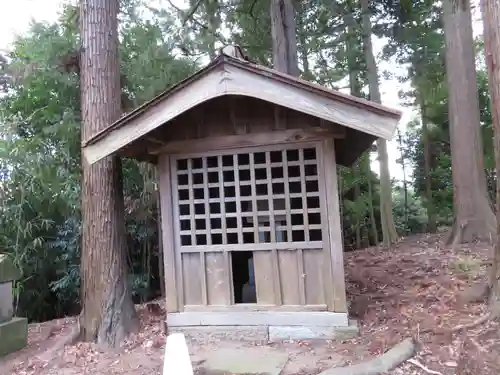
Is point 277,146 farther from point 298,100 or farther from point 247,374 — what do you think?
point 247,374

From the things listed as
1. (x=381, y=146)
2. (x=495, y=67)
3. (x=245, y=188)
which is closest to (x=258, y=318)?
(x=245, y=188)

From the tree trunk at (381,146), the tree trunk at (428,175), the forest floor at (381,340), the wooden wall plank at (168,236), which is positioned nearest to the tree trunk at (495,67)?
the forest floor at (381,340)

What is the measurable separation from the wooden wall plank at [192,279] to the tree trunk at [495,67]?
298 centimetres

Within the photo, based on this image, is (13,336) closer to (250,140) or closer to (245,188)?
(245,188)

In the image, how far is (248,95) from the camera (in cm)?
408

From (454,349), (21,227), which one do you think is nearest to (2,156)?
A: (21,227)

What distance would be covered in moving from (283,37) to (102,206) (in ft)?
19.7

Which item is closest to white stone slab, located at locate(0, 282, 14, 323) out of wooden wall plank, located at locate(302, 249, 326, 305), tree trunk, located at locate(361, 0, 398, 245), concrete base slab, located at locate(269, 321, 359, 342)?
concrete base slab, located at locate(269, 321, 359, 342)

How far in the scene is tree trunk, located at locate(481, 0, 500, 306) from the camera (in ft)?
12.6

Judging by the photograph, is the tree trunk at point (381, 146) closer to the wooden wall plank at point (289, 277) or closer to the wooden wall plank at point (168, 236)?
the wooden wall plank at point (289, 277)

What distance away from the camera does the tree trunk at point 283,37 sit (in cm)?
899

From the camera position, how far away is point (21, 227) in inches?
370

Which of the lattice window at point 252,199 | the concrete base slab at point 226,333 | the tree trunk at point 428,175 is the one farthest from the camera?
the tree trunk at point 428,175

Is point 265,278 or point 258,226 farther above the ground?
point 258,226
